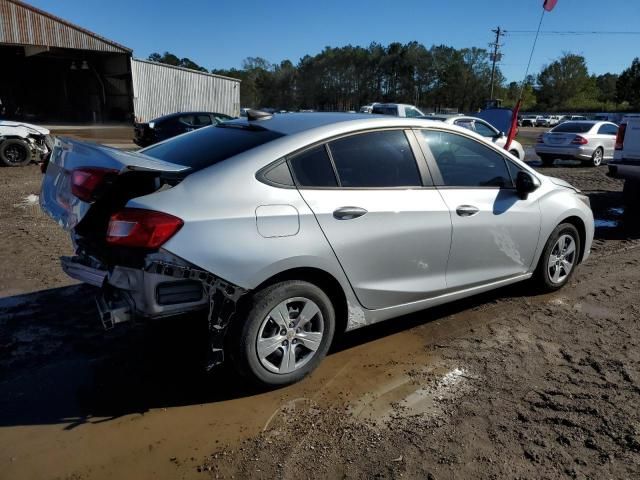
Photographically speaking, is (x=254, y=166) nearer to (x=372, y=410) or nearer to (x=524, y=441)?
(x=372, y=410)

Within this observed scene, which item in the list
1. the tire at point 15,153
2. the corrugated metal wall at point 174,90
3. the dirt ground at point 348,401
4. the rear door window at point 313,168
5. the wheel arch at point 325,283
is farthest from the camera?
the corrugated metal wall at point 174,90

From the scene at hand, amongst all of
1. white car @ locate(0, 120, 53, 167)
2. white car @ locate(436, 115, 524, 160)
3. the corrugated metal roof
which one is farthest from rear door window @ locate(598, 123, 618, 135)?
the corrugated metal roof

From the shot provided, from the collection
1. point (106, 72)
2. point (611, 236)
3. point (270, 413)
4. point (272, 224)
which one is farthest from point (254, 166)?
point (106, 72)

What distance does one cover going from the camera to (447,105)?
96.1 metres

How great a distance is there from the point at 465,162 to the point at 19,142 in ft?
38.2

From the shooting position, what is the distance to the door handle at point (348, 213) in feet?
10.6

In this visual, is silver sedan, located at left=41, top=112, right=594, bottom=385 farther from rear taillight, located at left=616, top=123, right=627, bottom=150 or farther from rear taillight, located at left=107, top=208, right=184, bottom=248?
rear taillight, located at left=616, top=123, right=627, bottom=150

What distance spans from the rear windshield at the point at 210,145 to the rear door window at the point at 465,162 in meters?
1.28

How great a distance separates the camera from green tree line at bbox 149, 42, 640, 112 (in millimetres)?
93812

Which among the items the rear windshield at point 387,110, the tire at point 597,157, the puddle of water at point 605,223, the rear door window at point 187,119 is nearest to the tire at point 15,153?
the rear door window at point 187,119

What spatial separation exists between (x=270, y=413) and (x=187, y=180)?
142 centimetres

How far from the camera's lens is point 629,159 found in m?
8.78

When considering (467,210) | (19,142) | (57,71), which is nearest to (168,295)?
(467,210)

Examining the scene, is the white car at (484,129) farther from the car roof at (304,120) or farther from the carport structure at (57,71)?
the carport structure at (57,71)
